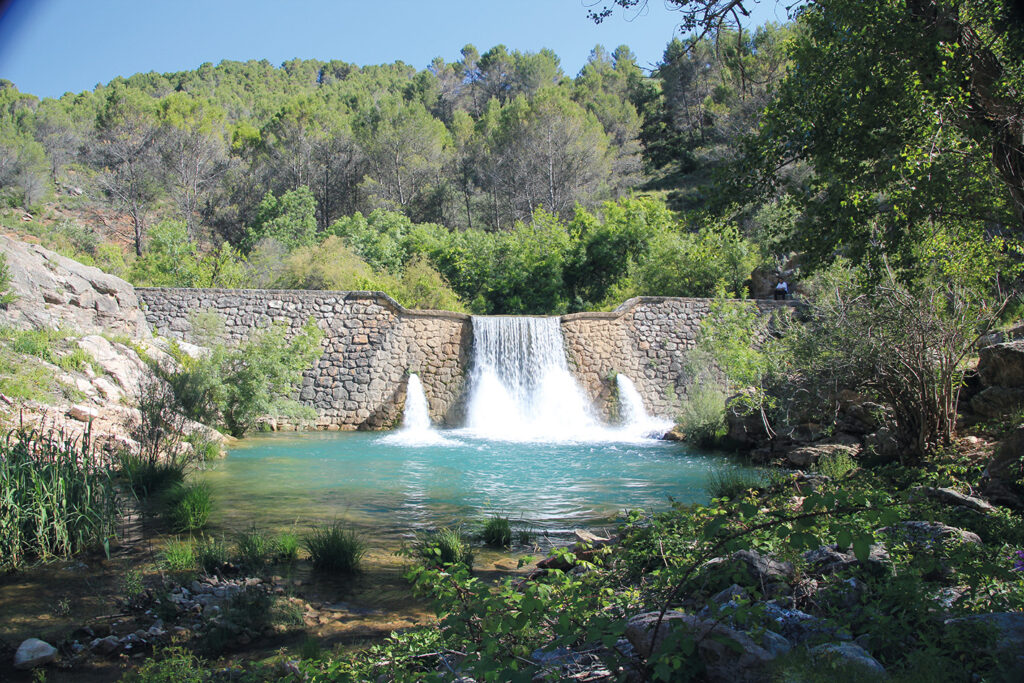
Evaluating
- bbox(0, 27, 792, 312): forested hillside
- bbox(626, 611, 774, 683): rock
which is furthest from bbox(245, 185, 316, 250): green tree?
bbox(626, 611, 774, 683): rock

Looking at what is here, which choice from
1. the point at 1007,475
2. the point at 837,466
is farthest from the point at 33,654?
the point at 837,466

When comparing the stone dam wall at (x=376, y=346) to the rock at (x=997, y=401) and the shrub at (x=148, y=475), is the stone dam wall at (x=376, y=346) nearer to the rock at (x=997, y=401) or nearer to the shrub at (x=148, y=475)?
the shrub at (x=148, y=475)

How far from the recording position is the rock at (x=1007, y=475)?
14.7 feet

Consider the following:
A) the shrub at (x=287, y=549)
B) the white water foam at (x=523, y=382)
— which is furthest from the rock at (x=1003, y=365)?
the white water foam at (x=523, y=382)

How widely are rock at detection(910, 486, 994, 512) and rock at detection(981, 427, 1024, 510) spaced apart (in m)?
0.18

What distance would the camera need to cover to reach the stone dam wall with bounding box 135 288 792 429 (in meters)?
13.9

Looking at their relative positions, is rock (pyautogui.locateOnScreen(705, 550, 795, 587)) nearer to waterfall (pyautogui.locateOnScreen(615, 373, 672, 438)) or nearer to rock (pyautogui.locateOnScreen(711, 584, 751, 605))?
rock (pyautogui.locateOnScreen(711, 584, 751, 605))

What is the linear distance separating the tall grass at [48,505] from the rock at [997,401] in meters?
7.28

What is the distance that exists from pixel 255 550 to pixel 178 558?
474mm

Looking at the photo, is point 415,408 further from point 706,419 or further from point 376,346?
point 706,419

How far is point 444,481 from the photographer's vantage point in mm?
8258

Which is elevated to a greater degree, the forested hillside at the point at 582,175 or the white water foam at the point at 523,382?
Answer: the forested hillside at the point at 582,175

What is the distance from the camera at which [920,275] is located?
5.50m

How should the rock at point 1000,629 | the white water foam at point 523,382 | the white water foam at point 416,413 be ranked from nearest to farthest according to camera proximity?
the rock at point 1000,629
the white water foam at point 416,413
the white water foam at point 523,382
